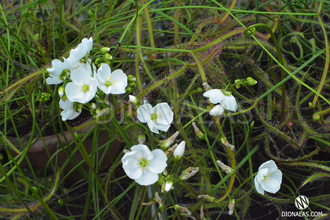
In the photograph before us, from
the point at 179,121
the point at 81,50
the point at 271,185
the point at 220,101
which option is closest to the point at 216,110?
the point at 220,101

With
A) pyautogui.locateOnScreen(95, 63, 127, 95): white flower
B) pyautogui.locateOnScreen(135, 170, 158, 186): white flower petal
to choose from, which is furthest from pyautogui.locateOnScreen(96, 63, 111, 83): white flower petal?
pyautogui.locateOnScreen(135, 170, 158, 186): white flower petal

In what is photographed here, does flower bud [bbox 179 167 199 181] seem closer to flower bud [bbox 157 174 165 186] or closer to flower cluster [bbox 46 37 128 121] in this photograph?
flower bud [bbox 157 174 165 186]

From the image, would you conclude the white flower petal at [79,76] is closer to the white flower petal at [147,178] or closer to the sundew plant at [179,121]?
the sundew plant at [179,121]

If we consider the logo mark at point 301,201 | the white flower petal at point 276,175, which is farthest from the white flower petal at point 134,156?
the logo mark at point 301,201

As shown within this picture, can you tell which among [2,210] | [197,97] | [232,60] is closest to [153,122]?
[197,97]

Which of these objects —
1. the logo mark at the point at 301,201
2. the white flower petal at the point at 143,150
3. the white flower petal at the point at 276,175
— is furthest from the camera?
the logo mark at the point at 301,201

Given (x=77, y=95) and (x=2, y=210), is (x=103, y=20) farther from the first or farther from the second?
(x=2, y=210)
